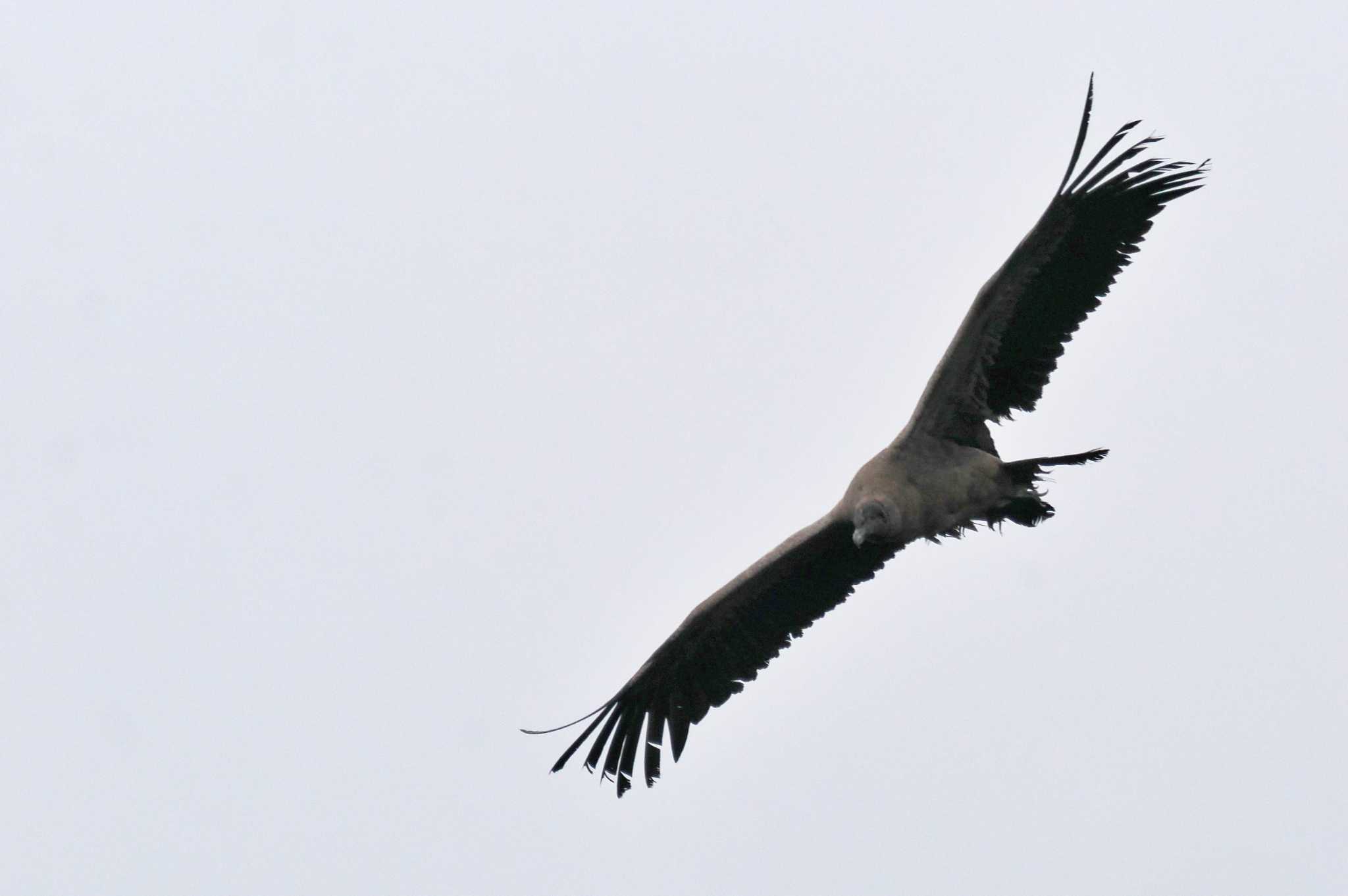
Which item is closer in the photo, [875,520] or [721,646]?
[875,520]

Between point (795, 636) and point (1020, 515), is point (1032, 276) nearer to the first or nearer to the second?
point (1020, 515)

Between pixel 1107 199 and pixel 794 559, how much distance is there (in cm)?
350

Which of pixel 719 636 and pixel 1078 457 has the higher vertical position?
pixel 719 636

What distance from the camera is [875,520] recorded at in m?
14.0

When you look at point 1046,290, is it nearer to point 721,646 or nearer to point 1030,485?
point 1030,485

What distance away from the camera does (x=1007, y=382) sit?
46.3ft

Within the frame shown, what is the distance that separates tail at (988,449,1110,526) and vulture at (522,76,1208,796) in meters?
0.01

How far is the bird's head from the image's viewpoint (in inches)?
552

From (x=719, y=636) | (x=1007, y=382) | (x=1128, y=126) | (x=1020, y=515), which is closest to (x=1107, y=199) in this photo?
(x=1128, y=126)

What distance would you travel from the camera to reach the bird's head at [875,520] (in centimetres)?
1402

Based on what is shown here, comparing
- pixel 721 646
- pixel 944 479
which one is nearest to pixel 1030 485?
pixel 944 479

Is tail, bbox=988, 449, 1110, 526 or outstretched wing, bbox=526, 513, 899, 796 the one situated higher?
outstretched wing, bbox=526, 513, 899, 796

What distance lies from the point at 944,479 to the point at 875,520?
1.90 ft

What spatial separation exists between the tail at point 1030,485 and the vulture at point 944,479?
0.03 ft
